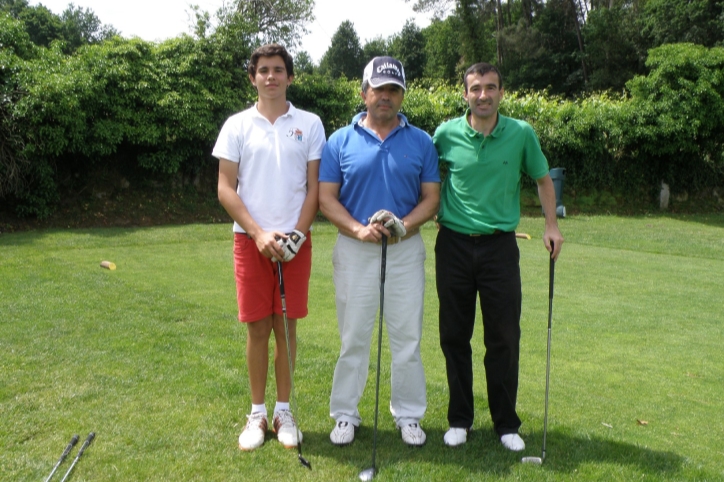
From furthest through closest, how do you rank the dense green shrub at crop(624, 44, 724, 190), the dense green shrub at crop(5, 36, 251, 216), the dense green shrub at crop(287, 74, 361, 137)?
the dense green shrub at crop(624, 44, 724, 190), the dense green shrub at crop(287, 74, 361, 137), the dense green shrub at crop(5, 36, 251, 216)

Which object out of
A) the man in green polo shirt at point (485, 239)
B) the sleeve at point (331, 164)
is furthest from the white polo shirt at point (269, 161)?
the man in green polo shirt at point (485, 239)

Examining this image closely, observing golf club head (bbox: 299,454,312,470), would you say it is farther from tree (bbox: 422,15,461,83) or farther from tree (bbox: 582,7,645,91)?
tree (bbox: 422,15,461,83)

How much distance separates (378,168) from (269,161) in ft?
1.71

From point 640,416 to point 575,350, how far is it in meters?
1.22

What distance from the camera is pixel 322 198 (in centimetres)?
331

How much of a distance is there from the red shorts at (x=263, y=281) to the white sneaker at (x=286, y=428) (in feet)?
1.67

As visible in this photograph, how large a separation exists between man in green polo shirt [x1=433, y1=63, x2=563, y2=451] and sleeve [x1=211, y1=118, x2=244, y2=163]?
Result: 3.25 ft

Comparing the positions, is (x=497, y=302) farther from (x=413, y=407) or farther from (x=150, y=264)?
(x=150, y=264)

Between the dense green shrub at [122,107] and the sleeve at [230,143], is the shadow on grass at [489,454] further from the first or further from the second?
the dense green shrub at [122,107]

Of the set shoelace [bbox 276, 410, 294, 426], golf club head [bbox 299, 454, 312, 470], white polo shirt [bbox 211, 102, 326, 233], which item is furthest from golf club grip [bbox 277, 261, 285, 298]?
golf club head [bbox 299, 454, 312, 470]

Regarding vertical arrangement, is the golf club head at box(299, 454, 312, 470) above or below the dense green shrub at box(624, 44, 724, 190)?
below

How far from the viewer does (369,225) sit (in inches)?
124

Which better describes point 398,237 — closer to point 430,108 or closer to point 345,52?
point 430,108

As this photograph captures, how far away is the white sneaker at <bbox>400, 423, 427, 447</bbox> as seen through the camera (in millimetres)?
3346
